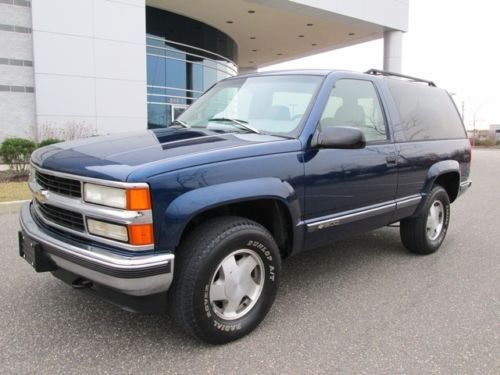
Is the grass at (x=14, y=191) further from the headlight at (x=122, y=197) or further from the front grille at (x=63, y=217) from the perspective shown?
the headlight at (x=122, y=197)

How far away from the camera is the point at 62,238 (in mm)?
2758

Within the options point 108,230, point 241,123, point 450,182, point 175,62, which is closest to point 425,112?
point 450,182

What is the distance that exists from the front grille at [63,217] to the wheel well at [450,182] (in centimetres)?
396

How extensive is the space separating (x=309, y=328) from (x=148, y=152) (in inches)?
64.9

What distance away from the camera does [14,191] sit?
27.0ft

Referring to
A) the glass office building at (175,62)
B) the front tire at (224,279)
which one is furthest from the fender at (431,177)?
the glass office building at (175,62)

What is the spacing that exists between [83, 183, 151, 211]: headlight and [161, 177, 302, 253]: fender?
15 cm

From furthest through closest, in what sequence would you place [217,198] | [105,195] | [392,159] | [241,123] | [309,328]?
1. [392,159]
2. [241,123]
3. [309,328]
4. [217,198]
5. [105,195]

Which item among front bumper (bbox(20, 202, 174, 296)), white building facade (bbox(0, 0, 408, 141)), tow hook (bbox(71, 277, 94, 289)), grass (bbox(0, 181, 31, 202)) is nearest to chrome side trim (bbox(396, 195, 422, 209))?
front bumper (bbox(20, 202, 174, 296))

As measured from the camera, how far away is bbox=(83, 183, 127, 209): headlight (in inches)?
94.8

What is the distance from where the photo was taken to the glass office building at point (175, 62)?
60.1 ft

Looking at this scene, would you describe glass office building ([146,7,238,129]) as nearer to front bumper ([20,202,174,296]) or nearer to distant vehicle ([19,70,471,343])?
distant vehicle ([19,70,471,343])

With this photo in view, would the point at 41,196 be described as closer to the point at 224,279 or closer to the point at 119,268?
the point at 119,268

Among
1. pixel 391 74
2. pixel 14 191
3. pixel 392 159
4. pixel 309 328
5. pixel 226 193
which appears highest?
pixel 391 74
